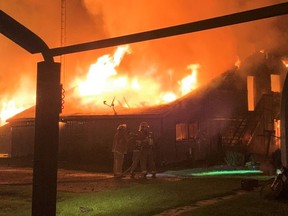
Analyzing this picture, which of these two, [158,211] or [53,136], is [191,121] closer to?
[158,211]

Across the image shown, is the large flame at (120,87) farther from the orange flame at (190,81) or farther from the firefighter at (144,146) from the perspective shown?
the firefighter at (144,146)

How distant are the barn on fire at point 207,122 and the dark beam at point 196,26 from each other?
12026 mm

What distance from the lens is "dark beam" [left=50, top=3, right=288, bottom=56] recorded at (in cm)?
371

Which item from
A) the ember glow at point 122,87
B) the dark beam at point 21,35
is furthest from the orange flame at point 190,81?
the dark beam at point 21,35

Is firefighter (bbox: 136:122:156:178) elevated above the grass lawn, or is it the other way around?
firefighter (bbox: 136:122:156:178)

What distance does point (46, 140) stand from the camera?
4.68 m

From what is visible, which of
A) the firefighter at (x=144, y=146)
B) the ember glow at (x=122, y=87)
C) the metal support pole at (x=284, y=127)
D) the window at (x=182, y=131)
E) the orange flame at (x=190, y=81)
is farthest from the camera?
the orange flame at (x=190, y=81)

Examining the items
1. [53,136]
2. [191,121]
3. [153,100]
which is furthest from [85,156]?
[53,136]

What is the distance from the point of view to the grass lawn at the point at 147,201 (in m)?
7.15

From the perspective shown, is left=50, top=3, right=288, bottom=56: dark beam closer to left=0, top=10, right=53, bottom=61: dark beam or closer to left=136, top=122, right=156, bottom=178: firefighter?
left=0, top=10, right=53, bottom=61: dark beam

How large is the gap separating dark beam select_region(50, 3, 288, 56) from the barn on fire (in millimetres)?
12026

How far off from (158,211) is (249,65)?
50.7 ft

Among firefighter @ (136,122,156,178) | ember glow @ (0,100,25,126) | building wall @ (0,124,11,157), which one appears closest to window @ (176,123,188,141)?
firefighter @ (136,122,156,178)

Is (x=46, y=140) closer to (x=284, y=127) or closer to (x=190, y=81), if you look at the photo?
(x=284, y=127)
